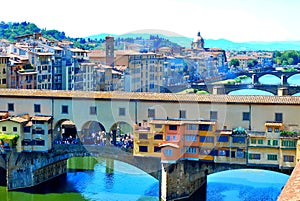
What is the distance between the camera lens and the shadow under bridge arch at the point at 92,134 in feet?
71.0

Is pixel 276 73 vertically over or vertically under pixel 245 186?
over

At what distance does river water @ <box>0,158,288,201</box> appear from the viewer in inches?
796

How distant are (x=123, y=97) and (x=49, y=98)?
2799mm

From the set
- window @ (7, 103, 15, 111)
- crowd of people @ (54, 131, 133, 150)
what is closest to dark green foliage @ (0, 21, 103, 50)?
crowd of people @ (54, 131, 133, 150)

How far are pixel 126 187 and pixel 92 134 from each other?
388 cm

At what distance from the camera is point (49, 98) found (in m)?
21.3

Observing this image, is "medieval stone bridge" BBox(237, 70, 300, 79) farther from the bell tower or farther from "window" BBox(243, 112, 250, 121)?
"window" BBox(243, 112, 250, 121)

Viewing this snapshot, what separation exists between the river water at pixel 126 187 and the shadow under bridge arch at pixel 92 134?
1553 millimetres

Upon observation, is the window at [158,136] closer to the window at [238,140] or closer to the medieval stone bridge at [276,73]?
the window at [238,140]

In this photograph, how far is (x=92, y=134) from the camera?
24.4 metres

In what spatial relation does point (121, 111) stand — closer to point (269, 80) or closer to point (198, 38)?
point (269, 80)

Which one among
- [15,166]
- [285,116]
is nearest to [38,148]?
[15,166]

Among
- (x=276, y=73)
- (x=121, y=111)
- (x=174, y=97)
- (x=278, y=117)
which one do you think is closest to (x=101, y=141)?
(x=121, y=111)

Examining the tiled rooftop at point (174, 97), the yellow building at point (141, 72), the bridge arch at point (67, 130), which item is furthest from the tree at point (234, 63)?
the tiled rooftop at point (174, 97)
